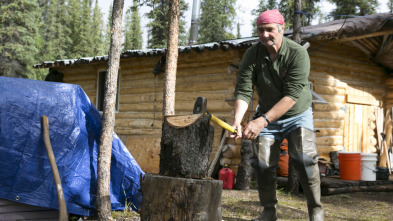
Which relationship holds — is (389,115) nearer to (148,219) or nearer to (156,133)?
(156,133)

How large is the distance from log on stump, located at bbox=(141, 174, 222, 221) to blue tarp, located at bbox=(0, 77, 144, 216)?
9.01 ft

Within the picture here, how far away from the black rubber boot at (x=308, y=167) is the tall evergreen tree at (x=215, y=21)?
107ft

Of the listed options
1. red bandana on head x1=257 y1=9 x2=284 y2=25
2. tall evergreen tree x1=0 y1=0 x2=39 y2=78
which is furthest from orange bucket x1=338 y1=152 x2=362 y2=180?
tall evergreen tree x1=0 y1=0 x2=39 y2=78

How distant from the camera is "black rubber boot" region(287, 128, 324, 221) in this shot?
3.79 m

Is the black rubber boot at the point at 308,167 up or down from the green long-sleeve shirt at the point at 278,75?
down

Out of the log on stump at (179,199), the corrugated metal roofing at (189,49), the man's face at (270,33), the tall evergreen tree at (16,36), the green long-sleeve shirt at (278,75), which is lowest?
the log on stump at (179,199)

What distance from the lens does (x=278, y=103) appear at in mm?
3549

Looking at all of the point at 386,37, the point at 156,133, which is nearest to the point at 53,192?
the point at 156,133

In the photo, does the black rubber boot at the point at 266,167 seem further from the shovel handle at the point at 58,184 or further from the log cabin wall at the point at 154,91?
the log cabin wall at the point at 154,91

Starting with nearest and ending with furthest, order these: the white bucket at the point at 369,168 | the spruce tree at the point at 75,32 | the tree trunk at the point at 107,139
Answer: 1. the tree trunk at the point at 107,139
2. the white bucket at the point at 369,168
3. the spruce tree at the point at 75,32

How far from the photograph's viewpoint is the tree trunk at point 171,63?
8.20m

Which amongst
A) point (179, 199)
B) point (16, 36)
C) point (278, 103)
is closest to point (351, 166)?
point (278, 103)

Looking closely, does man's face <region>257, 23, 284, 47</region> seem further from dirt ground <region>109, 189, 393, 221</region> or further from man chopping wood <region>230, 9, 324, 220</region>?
dirt ground <region>109, 189, 393, 221</region>

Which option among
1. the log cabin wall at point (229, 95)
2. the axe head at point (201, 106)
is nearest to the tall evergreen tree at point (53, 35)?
the log cabin wall at point (229, 95)
